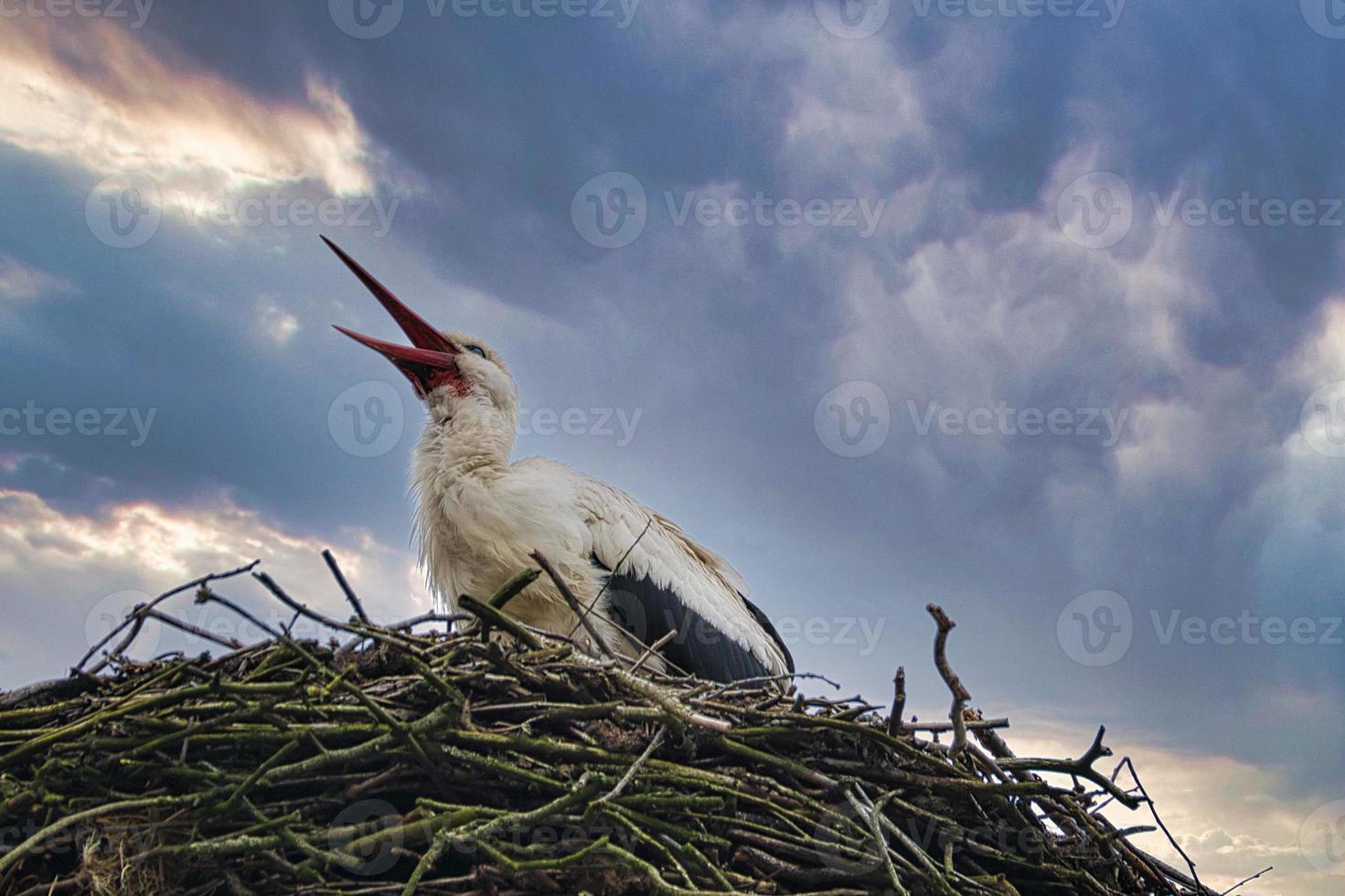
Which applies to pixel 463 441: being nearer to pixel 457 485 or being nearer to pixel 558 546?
pixel 457 485

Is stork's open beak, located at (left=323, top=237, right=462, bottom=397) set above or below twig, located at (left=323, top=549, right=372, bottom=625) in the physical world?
above

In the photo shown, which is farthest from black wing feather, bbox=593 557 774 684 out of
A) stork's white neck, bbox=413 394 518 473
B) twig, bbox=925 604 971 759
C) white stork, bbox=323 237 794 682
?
twig, bbox=925 604 971 759

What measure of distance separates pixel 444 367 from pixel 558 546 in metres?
1.15

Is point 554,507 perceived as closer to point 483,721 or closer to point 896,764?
point 483,721

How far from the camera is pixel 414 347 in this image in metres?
3.94

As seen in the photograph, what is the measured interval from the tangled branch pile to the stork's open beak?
6.25 feet

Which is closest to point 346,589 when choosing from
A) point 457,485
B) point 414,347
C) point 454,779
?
point 454,779

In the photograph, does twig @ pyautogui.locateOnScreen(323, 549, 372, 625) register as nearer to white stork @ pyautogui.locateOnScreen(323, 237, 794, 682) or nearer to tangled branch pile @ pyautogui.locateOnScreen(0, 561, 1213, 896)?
tangled branch pile @ pyautogui.locateOnScreen(0, 561, 1213, 896)

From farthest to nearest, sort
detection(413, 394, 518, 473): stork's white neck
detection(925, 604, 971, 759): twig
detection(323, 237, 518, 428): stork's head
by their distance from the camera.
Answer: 1. detection(323, 237, 518, 428): stork's head
2. detection(413, 394, 518, 473): stork's white neck
3. detection(925, 604, 971, 759): twig

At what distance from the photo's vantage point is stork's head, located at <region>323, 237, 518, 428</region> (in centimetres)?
379

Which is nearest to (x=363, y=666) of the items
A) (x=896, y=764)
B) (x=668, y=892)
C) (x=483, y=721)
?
(x=483, y=721)

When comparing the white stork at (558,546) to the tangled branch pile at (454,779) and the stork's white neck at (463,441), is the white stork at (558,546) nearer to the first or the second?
the stork's white neck at (463,441)

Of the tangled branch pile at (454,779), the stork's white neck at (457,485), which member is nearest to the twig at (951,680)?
the tangled branch pile at (454,779)

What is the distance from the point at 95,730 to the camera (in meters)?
1.93
